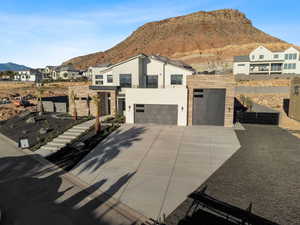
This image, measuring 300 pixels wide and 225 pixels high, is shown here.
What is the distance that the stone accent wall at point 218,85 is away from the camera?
2023 centimetres

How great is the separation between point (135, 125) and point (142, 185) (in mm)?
12119

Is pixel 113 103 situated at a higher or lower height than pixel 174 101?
lower

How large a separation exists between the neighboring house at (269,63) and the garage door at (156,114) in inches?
1897

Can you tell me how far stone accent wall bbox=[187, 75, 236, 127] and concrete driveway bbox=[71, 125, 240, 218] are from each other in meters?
2.11

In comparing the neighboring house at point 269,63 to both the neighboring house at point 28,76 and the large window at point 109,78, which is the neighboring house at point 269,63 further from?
the neighboring house at point 28,76

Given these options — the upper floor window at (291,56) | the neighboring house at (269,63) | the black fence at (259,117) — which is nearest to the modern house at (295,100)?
the black fence at (259,117)

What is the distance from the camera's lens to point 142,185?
9969 mm

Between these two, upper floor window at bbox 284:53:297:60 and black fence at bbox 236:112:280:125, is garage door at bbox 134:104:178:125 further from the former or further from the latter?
upper floor window at bbox 284:53:297:60

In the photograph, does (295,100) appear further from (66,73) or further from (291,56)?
(66,73)

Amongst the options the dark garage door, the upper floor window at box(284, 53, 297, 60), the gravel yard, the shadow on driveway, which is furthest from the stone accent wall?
the upper floor window at box(284, 53, 297, 60)

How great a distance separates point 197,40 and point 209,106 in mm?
132941

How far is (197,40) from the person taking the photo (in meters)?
139

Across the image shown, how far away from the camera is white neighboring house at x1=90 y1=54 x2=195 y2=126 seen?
21719 mm

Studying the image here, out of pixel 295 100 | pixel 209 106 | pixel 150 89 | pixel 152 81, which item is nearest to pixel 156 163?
pixel 150 89
